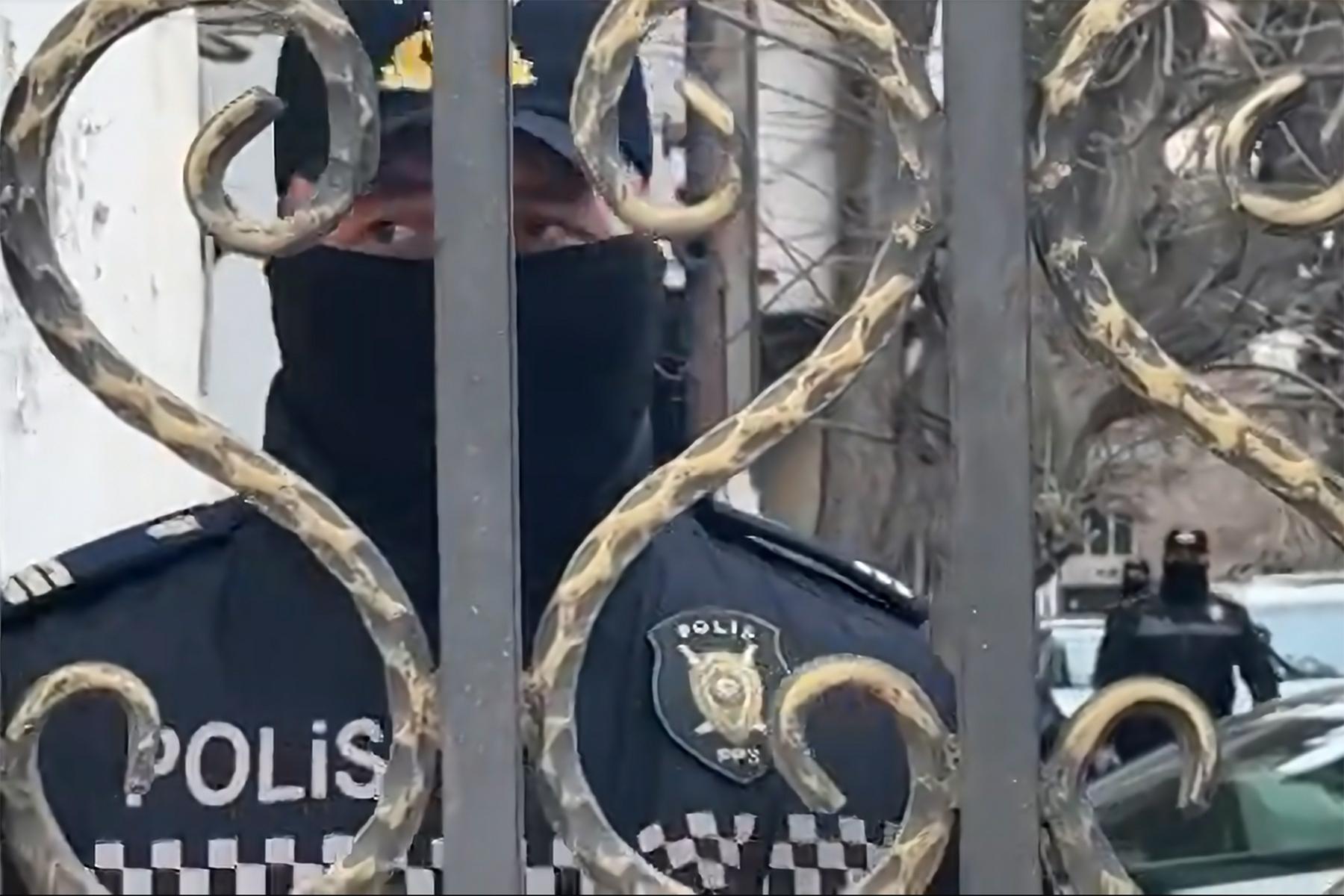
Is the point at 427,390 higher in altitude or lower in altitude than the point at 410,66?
lower

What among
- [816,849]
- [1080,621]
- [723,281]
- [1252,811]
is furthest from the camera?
[723,281]

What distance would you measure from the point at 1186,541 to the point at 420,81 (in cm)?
139

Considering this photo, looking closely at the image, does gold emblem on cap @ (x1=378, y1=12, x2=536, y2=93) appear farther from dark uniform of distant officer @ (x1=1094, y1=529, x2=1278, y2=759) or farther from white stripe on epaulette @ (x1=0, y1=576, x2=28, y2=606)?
dark uniform of distant officer @ (x1=1094, y1=529, x2=1278, y2=759)

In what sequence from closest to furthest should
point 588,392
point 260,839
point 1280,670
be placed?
point 260,839
point 588,392
point 1280,670

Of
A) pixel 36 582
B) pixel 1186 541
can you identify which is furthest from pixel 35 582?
pixel 1186 541

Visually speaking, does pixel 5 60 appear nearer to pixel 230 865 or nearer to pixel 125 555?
pixel 125 555

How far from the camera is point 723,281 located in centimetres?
239

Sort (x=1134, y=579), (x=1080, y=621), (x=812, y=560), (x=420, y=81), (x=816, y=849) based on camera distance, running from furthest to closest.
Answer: (x=1134, y=579), (x=1080, y=621), (x=812, y=560), (x=816, y=849), (x=420, y=81)

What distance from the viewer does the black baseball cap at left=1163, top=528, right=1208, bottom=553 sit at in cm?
228

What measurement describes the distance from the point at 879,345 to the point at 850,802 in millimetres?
583

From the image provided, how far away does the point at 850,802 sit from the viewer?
51.4 inches

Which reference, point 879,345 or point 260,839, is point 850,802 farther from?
point 879,345

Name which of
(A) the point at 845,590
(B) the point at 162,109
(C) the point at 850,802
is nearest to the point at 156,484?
(B) the point at 162,109

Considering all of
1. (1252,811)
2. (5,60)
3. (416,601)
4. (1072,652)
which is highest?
(5,60)
